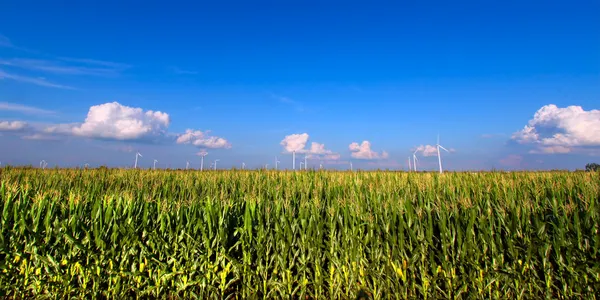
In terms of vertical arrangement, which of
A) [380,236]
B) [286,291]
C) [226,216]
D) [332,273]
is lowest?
[286,291]

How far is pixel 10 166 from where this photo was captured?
24516mm

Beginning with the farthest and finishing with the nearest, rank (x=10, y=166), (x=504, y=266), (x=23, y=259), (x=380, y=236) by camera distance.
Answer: (x=10, y=166)
(x=23, y=259)
(x=380, y=236)
(x=504, y=266)

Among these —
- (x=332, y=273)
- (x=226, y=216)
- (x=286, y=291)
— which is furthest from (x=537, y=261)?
(x=226, y=216)

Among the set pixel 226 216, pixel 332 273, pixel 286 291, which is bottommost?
pixel 286 291

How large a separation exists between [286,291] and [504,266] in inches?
160

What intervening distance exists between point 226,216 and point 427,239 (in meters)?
3.94

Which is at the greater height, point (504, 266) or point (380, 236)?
point (380, 236)

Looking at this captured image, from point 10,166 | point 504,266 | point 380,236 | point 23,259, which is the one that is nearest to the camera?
point 504,266

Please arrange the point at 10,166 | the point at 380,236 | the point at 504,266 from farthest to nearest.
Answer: the point at 10,166 < the point at 380,236 < the point at 504,266

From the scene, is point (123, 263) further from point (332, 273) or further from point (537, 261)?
point (537, 261)

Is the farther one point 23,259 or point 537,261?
point 23,259

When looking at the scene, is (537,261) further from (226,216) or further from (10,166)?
(10,166)

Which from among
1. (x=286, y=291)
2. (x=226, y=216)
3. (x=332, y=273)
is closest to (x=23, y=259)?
(x=226, y=216)

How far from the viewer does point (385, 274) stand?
18.5ft
